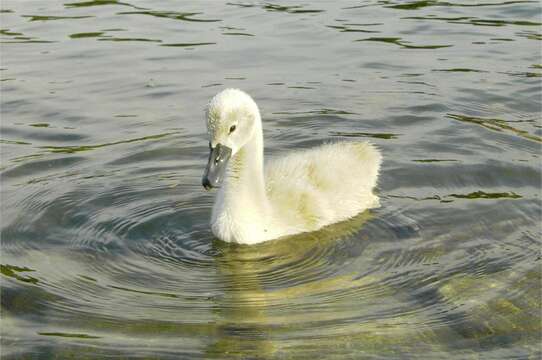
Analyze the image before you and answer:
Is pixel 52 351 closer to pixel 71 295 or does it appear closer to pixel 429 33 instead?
pixel 71 295

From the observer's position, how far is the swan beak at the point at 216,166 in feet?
20.3

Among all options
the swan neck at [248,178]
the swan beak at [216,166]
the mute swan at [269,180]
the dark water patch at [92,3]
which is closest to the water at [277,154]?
the mute swan at [269,180]

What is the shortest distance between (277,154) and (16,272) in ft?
9.51

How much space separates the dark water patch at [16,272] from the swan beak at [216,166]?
3.91ft

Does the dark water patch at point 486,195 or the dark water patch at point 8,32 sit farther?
the dark water patch at point 8,32

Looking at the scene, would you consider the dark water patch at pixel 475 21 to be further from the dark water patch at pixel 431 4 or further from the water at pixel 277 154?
the dark water patch at pixel 431 4

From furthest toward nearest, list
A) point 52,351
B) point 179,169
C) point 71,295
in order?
point 179,169 < point 71,295 < point 52,351

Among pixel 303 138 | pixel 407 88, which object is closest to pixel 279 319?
pixel 303 138

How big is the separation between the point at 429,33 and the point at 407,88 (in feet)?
7.95

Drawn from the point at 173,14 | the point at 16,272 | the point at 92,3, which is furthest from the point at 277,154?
the point at 92,3

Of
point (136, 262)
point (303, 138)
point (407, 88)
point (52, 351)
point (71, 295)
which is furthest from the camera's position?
point (407, 88)

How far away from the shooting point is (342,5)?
1350 cm

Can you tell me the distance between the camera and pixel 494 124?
28.5 ft

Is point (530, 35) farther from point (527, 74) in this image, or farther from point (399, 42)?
point (527, 74)
